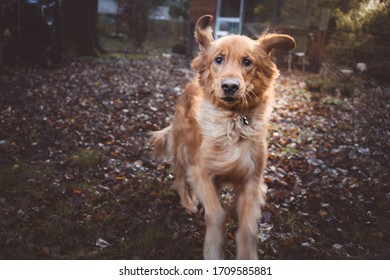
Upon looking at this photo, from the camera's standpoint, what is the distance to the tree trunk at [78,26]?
8.13 m

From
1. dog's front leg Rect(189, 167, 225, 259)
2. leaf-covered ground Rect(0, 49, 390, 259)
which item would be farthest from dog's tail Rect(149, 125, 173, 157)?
dog's front leg Rect(189, 167, 225, 259)

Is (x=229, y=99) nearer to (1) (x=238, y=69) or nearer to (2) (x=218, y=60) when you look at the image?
(1) (x=238, y=69)

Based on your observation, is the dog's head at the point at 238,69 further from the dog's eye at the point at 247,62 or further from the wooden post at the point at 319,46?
the wooden post at the point at 319,46

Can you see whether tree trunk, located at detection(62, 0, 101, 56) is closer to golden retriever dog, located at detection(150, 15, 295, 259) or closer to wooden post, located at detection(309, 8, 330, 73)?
golden retriever dog, located at detection(150, 15, 295, 259)

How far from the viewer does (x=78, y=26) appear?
8.49 m

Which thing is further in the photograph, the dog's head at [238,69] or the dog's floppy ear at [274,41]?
the dog's floppy ear at [274,41]

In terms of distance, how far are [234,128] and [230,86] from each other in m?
0.41

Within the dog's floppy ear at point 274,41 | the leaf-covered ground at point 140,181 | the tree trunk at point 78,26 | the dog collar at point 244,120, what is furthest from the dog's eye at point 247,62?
the tree trunk at point 78,26

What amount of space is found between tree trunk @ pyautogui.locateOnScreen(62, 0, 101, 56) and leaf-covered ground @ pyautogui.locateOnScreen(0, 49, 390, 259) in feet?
5.22

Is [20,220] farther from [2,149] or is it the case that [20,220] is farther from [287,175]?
[287,175]

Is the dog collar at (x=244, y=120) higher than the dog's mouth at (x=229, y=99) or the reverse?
the reverse

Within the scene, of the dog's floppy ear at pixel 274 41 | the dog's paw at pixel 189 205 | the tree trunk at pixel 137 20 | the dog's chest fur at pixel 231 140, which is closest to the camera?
the dog's chest fur at pixel 231 140

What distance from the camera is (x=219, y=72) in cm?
292
